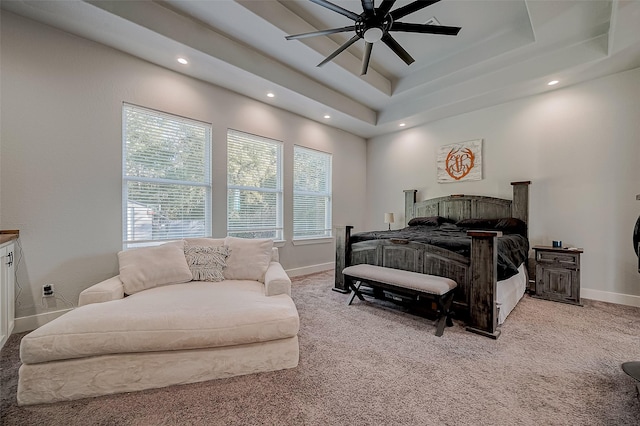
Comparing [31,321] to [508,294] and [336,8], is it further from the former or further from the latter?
[508,294]

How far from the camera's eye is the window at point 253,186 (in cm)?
386

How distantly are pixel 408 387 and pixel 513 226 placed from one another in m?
3.24

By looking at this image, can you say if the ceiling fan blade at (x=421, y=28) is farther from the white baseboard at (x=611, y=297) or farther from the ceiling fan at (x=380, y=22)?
the white baseboard at (x=611, y=297)

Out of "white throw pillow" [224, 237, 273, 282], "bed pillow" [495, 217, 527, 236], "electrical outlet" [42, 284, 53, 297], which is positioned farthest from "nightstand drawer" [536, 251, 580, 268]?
"electrical outlet" [42, 284, 53, 297]

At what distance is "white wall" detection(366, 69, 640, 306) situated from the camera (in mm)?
3180

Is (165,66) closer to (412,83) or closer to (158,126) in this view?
(158,126)

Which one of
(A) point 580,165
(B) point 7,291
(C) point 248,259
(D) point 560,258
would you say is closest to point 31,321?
(B) point 7,291

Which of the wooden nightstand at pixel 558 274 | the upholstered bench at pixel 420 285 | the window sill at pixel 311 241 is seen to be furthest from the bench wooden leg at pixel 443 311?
the window sill at pixel 311 241

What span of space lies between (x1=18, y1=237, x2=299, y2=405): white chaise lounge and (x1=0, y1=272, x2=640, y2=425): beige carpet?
0.09 meters

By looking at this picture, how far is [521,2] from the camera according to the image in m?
2.79

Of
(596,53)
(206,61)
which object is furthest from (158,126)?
(596,53)

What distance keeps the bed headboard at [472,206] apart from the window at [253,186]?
2.72 meters

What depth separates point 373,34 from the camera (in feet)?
7.65

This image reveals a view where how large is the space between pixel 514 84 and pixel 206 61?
418cm
